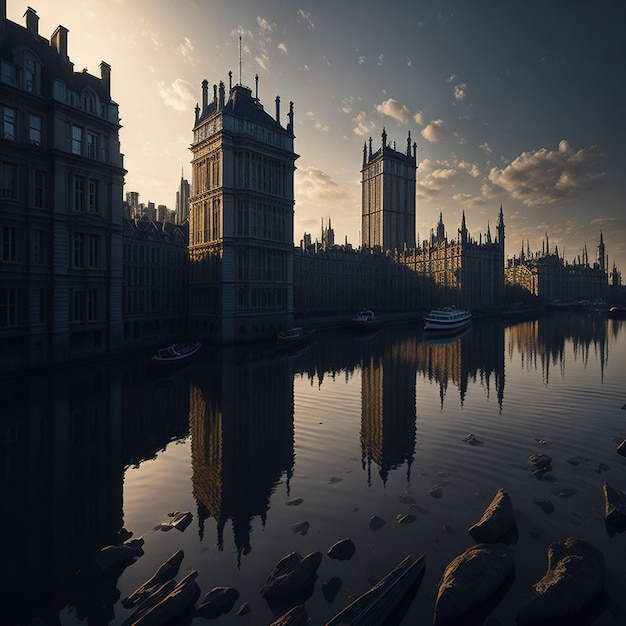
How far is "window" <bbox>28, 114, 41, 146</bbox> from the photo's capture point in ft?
92.9

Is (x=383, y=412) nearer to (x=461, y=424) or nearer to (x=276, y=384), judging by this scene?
(x=461, y=424)

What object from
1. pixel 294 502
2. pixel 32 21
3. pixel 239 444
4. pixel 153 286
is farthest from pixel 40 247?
pixel 294 502

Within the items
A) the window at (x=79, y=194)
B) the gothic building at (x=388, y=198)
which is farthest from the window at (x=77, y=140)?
the gothic building at (x=388, y=198)

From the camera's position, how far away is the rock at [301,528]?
385 inches

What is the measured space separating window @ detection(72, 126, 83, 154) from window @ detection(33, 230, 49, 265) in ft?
24.9

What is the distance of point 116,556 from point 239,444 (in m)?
6.99

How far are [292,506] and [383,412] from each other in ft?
33.0

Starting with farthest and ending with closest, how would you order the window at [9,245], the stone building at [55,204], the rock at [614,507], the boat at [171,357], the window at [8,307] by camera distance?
the boat at [171,357], the stone building at [55,204], the window at [9,245], the window at [8,307], the rock at [614,507]

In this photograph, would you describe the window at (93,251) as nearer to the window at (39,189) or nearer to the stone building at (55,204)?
the stone building at (55,204)

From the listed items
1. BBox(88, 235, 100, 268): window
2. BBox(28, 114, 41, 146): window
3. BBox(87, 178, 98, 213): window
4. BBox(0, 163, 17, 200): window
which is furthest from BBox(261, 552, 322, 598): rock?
BBox(28, 114, 41, 146): window

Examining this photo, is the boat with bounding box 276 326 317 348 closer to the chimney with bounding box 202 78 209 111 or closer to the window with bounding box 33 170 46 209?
the window with bounding box 33 170 46 209

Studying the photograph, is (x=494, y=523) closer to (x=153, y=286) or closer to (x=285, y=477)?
(x=285, y=477)

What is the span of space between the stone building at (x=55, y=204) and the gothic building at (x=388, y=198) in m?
99.5

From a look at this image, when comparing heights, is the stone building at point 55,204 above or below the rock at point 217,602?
above
